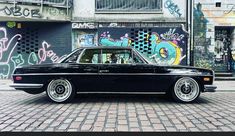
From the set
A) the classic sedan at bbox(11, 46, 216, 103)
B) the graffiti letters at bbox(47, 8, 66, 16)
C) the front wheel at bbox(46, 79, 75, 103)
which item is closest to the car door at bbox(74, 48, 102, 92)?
the classic sedan at bbox(11, 46, 216, 103)

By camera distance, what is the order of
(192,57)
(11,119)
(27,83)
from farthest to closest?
(192,57), (27,83), (11,119)

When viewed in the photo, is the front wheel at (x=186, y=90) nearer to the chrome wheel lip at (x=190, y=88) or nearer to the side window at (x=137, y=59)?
the chrome wheel lip at (x=190, y=88)

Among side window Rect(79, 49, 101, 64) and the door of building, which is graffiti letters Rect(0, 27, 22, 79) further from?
the door of building

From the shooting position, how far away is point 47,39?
1502cm

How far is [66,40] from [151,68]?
8.49 meters

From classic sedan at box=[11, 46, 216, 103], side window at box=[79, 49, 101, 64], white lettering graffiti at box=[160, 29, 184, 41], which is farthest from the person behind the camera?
white lettering graffiti at box=[160, 29, 184, 41]

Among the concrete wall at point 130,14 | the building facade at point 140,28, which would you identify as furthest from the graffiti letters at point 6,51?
the concrete wall at point 130,14

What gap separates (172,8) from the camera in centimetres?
1496

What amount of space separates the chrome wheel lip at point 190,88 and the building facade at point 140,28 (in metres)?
7.42

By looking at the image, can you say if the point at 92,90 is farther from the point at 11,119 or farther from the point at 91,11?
the point at 91,11

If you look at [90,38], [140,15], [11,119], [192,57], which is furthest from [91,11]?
[11,119]

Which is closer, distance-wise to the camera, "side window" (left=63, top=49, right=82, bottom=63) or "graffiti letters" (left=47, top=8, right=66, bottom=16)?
"side window" (left=63, top=49, right=82, bottom=63)

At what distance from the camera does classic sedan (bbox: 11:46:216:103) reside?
7.43 meters

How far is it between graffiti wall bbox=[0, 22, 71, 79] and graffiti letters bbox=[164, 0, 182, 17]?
550 centimetres
